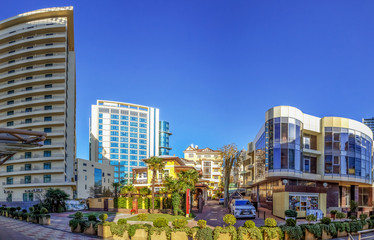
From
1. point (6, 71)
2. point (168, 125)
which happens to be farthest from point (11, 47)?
point (168, 125)

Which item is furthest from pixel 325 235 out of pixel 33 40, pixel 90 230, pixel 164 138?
pixel 164 138

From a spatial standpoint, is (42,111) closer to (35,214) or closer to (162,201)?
(162,201)

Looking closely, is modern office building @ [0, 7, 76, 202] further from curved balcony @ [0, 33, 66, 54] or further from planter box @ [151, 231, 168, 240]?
planter box @ [151, 231, 168, 240]

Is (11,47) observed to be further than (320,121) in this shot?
Yes

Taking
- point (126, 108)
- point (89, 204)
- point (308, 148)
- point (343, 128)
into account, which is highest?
point (126, 108)

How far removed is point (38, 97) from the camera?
62844mm

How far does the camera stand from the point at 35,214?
2658cm

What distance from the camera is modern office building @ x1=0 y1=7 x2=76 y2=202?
59531 mm

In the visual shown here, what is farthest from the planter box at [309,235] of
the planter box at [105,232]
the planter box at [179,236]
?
the planter box at [105,232]

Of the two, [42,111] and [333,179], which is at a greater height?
[42,111]

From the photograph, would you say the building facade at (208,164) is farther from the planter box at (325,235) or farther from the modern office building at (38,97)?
the planter box at (325,235)

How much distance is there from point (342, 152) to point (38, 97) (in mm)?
56213

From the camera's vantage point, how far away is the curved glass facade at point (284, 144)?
35.5 meters

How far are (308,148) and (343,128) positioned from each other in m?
5.22
